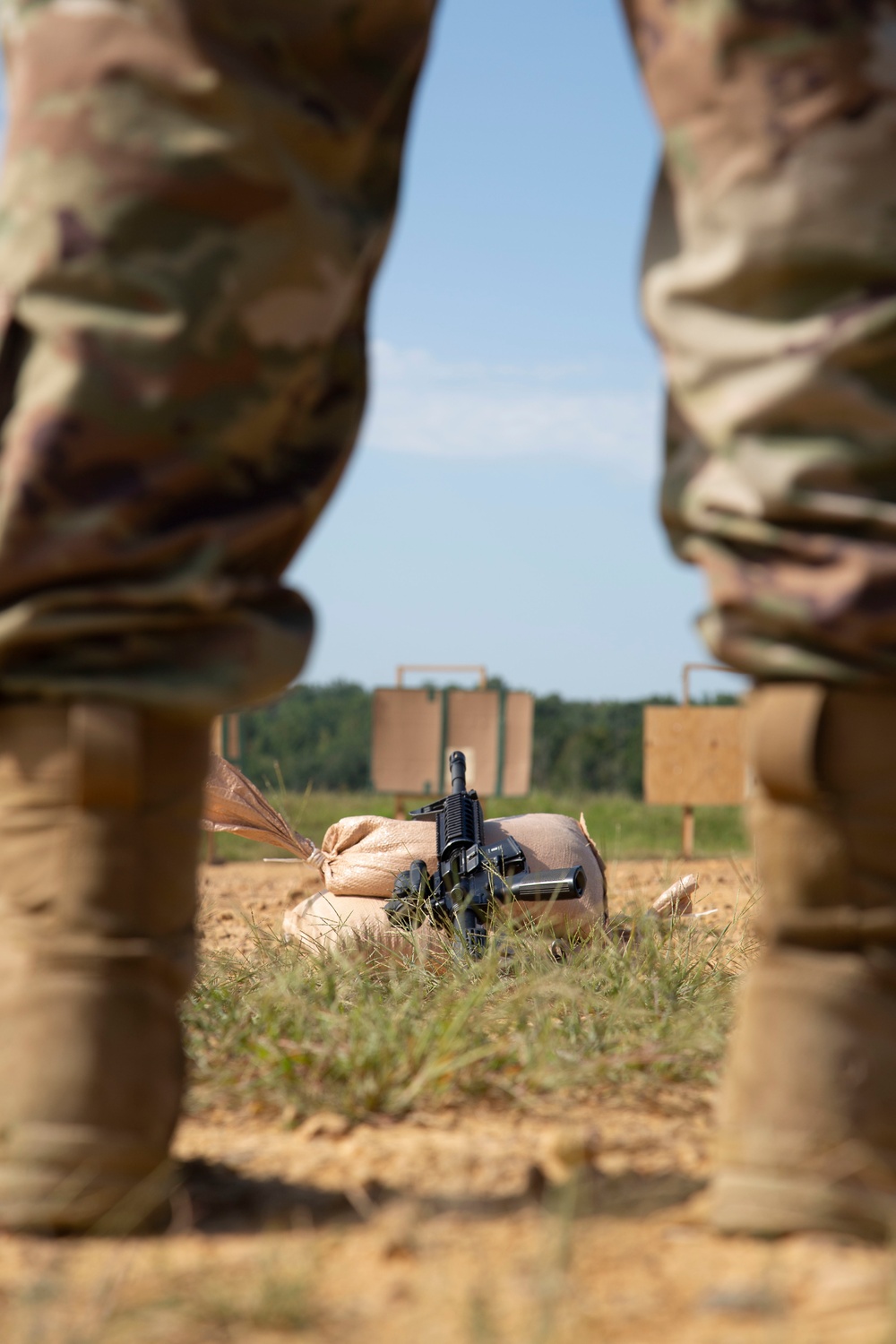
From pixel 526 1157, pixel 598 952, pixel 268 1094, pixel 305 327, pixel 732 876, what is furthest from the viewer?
pixel 732 876

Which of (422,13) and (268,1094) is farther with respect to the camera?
(268,1094)

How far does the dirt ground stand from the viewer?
2.82 feet

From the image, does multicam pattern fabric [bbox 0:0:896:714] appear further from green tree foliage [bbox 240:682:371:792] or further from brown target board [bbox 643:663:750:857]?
green tree foliage [bbox 240:682:371:792]

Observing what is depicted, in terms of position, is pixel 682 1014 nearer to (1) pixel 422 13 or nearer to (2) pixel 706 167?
(2) pixel 706 167

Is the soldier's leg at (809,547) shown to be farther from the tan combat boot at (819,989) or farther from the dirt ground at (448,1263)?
the dirt ground at (448,1263)

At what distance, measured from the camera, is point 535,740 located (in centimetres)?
3425

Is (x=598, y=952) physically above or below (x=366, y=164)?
below

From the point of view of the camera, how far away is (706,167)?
43.9 inches

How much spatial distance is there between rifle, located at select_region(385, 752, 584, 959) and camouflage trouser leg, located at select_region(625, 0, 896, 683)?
1577mm

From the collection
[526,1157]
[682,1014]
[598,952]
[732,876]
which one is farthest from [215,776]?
[732,876]

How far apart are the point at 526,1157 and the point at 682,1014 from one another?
75cm

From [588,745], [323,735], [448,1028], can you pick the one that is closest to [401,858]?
[448,1028]

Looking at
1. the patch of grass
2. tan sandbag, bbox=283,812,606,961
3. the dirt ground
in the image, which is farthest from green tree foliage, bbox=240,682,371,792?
the dirt ground

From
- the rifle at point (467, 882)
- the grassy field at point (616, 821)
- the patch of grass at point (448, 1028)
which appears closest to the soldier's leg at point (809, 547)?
the patch of grass at point (448, 1028)
